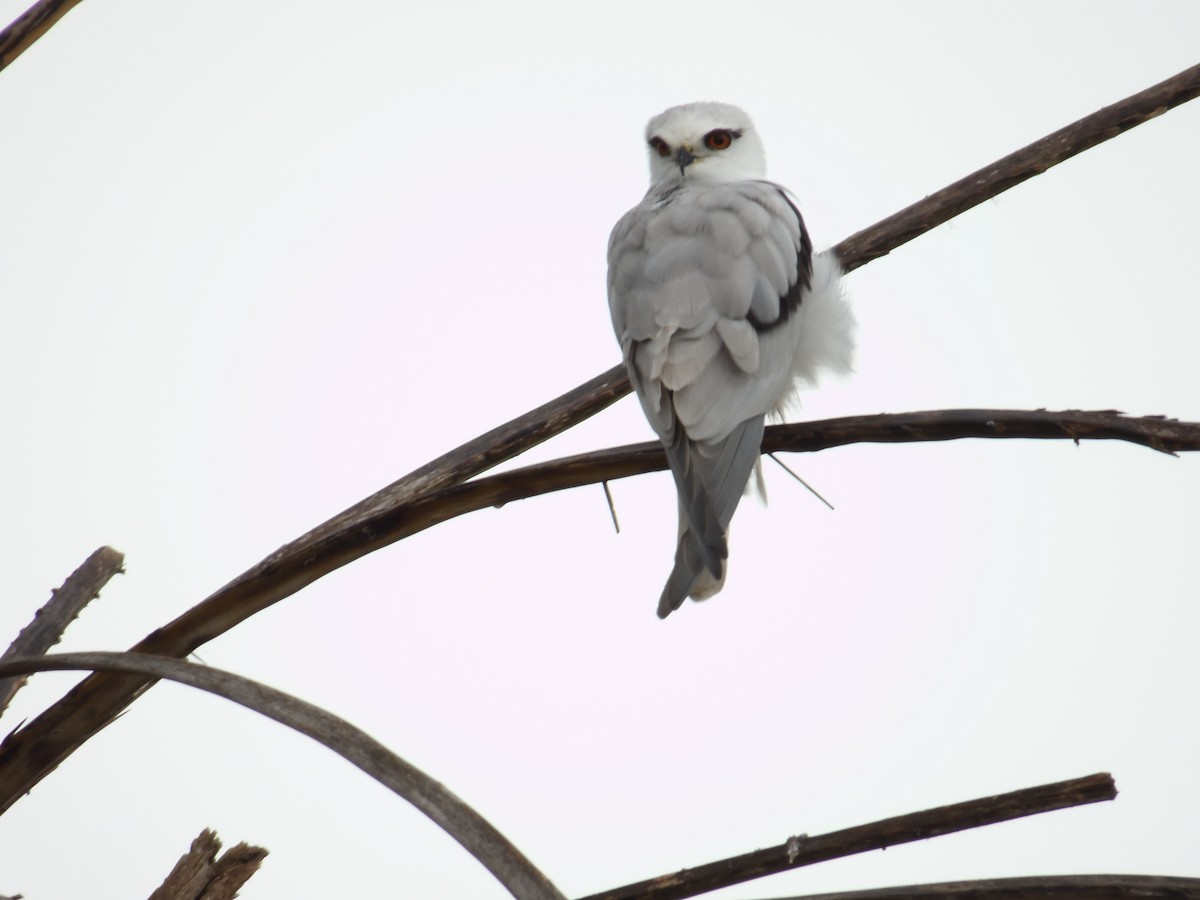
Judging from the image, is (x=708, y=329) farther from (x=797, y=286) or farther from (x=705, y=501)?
(x=705, y=501)

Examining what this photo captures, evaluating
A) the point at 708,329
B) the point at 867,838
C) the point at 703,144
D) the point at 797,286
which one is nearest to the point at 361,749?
the point at 867,838

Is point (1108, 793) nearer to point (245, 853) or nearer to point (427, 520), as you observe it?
point (427, 520)

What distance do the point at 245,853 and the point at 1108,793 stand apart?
55.1 inches

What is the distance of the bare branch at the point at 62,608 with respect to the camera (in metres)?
2.11

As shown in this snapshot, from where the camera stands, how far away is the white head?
4562 mm

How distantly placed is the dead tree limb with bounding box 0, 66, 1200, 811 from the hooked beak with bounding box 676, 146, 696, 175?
1.53 meters

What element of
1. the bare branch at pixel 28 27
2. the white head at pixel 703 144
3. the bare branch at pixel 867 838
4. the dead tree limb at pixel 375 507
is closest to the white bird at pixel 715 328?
the dead tree limb at pixel 375 507

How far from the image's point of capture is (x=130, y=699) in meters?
1.83

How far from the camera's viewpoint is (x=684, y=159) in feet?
15.0

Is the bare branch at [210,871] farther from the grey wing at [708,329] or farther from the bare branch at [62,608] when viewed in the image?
the grey wing at [708,329]

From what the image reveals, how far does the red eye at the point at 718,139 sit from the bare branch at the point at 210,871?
3.29 m

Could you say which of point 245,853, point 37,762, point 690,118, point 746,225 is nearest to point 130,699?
point 37,762

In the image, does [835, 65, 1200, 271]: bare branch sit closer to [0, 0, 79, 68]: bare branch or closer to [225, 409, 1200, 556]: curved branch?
[225, 409, 1200, 556]: curved branch

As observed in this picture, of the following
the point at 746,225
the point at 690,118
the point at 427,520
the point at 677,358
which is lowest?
the point at 427,520
